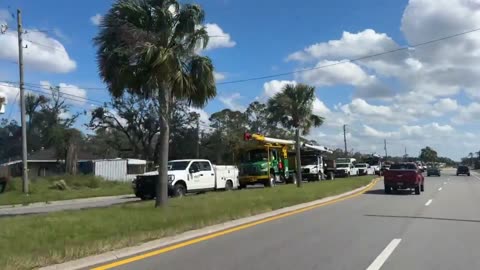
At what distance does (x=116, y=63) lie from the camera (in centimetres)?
1834

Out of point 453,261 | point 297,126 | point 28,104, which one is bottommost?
point 453,261

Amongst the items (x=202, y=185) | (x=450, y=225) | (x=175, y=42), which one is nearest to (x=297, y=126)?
(x=202, y=185)

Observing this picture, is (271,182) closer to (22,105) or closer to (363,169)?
(22,105)

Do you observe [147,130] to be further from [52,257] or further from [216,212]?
[52,257]

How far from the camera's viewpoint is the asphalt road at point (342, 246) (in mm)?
9711

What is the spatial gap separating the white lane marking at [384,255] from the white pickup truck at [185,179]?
49.6ft

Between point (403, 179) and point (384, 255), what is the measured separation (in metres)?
21.4

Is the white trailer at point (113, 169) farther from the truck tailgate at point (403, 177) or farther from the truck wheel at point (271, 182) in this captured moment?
the truck tailgate at point (403, 177)

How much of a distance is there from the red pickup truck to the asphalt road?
41.6ft

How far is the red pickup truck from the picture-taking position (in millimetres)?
30922

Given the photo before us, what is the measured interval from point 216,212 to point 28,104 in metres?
82.0

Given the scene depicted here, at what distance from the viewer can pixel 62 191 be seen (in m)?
36.3

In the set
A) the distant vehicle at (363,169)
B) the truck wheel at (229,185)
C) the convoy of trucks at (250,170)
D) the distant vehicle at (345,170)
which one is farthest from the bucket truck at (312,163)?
the distant vehicle at (363,169)

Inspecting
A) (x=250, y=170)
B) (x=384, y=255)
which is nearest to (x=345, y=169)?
(x=250, y=170)
